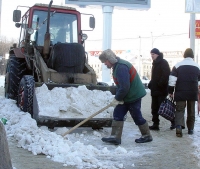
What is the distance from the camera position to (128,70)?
578cm

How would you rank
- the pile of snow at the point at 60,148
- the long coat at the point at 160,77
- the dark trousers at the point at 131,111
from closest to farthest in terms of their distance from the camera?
the pile of snow at the point at 60,148 → the dark trousers at the point at 131,111 → the long coat at the point at 160,77

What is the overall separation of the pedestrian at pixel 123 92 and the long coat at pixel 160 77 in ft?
4.41

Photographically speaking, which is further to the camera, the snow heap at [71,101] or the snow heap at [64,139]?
the snow heap at [71,101]

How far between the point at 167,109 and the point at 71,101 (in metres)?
1.78

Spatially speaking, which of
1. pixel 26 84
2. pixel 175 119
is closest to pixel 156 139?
pixel 175 119

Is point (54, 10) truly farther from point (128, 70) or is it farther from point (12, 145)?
point (12, 145)

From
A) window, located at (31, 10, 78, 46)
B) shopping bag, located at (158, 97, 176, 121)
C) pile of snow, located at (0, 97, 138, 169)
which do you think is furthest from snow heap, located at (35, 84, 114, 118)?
window, located at (31, 10, 78, 46)

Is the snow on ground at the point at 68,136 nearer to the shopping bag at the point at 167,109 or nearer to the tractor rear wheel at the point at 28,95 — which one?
the tractor rear wheel at the point at 28,95

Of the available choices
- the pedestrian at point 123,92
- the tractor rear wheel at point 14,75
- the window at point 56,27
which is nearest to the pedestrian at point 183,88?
the pedestrian at point 123,92

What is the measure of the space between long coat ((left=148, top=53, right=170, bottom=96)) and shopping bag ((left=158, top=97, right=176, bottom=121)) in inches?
11.4

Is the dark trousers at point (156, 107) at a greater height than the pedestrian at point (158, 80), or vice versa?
the pedestrian at point (158, 80)

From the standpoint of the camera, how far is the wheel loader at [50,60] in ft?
21.3

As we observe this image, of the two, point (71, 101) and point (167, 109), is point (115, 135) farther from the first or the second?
point (167, 109)

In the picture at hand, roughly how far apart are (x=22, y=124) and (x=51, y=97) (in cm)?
68
